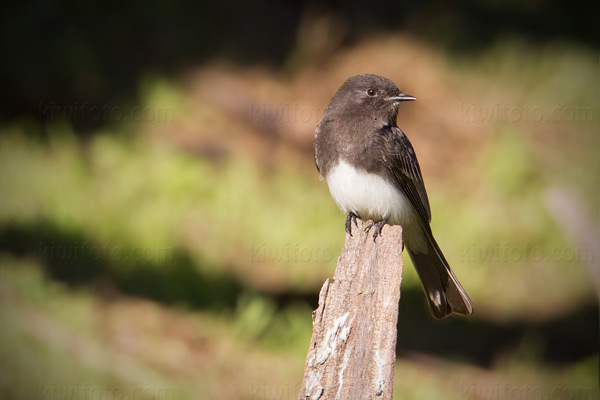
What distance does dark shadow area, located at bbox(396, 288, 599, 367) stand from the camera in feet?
22.5

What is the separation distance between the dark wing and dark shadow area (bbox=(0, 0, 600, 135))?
Result: 5009 mm

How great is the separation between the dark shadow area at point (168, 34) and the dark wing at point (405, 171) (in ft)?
16.4

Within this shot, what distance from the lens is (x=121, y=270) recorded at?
691cm

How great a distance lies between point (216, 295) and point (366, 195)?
2.43m

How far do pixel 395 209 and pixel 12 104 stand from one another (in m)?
5.99

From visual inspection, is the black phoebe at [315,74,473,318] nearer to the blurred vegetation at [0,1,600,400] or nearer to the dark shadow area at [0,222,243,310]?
the blurred vegetation at [0,1,600,400]

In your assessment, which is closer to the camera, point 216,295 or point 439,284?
point 439,284

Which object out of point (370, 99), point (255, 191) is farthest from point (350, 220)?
point (255, 191)

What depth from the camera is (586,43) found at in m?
10.5

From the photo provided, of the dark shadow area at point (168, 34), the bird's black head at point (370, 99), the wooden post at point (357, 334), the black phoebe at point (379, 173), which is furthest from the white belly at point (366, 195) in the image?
the dark shadow area at point (168, 34)

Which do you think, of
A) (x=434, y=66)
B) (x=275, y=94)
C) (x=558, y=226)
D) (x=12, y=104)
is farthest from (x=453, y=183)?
(x=12, y=104)

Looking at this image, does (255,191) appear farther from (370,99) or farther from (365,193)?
(365,193)

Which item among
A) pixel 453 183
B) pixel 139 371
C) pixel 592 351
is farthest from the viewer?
pixel 453 183

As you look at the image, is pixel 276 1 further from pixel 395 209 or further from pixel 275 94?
pixel 395 209
